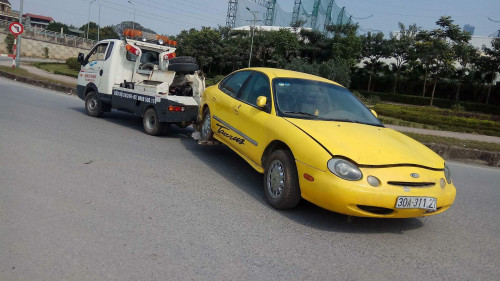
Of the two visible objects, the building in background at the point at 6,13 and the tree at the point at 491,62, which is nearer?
the tree at the point at 491,62

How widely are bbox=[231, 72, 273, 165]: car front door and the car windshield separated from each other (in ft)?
0.64

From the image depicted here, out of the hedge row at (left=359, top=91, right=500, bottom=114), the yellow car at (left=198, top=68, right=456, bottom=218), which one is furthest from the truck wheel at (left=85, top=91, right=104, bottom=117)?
the hedge row at (left=359, top=91, right=500, bottom=114)

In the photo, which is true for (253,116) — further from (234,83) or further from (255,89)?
(234,83)

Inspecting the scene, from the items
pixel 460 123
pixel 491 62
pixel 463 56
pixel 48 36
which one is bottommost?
pixel 460 123

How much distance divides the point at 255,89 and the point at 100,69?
17.3 ft

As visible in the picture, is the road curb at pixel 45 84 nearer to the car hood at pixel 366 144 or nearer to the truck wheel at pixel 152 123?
the truck wheel at pixel 152 123

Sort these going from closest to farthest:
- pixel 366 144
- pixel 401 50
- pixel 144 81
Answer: pixel 366 144
pixel 144 81
pixel 401 50

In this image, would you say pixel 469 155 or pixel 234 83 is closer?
pixel 234 83

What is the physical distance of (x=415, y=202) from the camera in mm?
3844

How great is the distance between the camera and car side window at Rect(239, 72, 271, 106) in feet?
18.1

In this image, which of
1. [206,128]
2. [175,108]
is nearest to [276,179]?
[206,128]

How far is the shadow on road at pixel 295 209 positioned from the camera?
427 cm

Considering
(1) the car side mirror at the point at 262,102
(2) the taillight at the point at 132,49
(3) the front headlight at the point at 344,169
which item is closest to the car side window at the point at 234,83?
(1) the car side mirror at the point at 262,102

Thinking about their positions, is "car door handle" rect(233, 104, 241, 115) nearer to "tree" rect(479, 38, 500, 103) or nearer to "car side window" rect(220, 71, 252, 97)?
"car side window" rect(220, 71, 252, 97)
